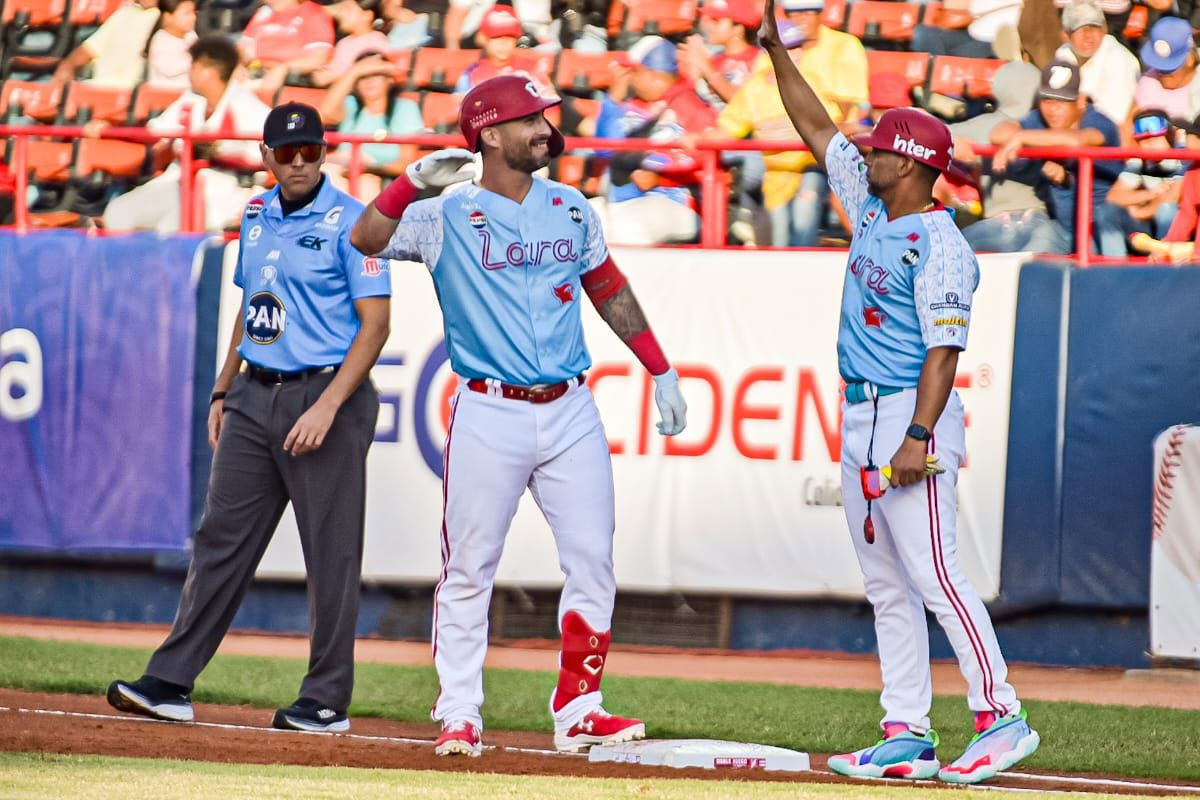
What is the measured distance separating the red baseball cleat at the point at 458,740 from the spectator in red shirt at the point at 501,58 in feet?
24.0

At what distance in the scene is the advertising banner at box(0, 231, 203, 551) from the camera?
10.6 m

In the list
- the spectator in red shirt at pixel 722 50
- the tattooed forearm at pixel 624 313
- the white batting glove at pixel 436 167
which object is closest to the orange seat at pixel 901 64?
the spectator in red shirt at pixel 722 50

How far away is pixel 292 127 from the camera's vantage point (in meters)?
6.74

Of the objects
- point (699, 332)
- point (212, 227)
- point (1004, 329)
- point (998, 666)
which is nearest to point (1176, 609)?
point (1004, 329)

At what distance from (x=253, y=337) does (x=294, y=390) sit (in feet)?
0.84

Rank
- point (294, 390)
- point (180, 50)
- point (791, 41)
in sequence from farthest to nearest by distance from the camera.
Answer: point (180, 50), point (791, 41), point (294, 390)

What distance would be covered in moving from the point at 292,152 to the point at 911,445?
8.44ft

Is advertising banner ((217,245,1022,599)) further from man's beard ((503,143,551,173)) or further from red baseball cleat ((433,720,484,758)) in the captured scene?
man's beard ((503,143,551,173))

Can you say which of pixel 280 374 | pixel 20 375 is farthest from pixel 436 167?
pixel 20 375

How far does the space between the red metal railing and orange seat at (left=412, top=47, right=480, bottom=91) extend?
A: 2007 millimetres

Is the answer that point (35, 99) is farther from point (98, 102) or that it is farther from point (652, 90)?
point (652, 90)

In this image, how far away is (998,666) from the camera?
19.5 feet

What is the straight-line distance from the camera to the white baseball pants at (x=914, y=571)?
591cm

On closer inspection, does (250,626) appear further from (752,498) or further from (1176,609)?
(1176,609)
